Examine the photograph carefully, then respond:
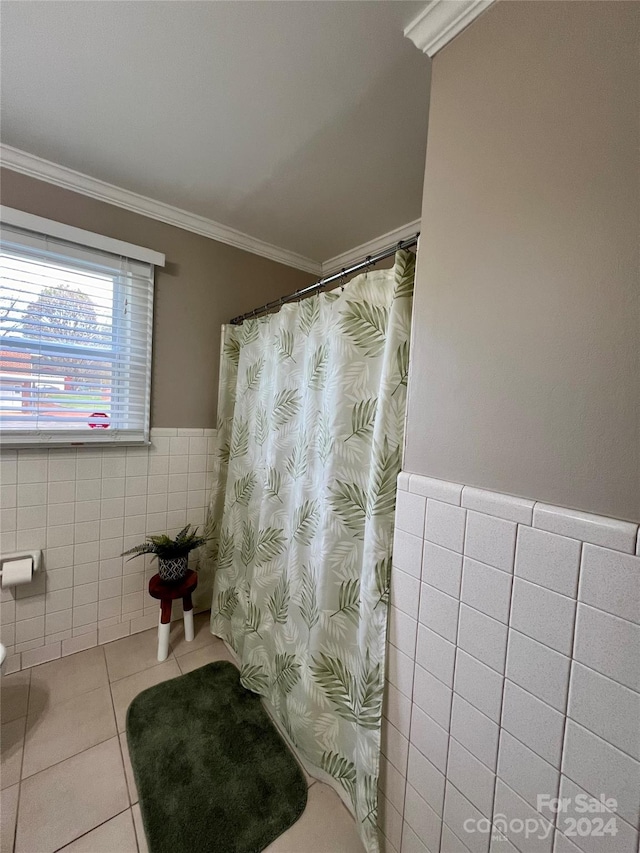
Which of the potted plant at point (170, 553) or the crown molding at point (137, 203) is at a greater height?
the crown molding at point (137, 203)

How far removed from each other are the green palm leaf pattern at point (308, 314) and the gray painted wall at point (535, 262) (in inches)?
20.3

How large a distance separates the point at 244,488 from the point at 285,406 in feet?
1.81

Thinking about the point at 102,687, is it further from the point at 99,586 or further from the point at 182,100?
the point at 182,100

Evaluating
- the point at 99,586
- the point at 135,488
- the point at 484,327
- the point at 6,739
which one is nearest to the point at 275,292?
the point at 135,488

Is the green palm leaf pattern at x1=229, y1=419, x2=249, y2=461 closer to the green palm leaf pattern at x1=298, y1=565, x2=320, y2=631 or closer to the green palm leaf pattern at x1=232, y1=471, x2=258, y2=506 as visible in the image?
the green palm leaf pattern at x1=232, y1=471, x2=258, y2=506

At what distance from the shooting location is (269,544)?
152 cm

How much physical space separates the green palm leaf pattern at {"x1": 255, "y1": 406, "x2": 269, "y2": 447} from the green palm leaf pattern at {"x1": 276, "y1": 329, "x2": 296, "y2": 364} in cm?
30

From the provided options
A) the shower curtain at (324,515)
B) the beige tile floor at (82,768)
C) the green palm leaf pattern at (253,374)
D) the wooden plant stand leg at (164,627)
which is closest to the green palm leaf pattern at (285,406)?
the shower curtain at (324,515)

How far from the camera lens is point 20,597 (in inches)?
62.4

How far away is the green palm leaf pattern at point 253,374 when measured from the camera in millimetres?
1721

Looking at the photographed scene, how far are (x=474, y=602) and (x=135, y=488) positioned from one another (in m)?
1.79

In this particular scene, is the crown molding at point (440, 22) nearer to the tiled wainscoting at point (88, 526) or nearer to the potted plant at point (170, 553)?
the tiled wainscoting at point (88, 526)

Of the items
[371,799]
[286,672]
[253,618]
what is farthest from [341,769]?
[253,618]

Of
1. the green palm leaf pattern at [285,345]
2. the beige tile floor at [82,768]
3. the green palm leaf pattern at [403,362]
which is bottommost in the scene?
the beige tile floor at [82,768]
